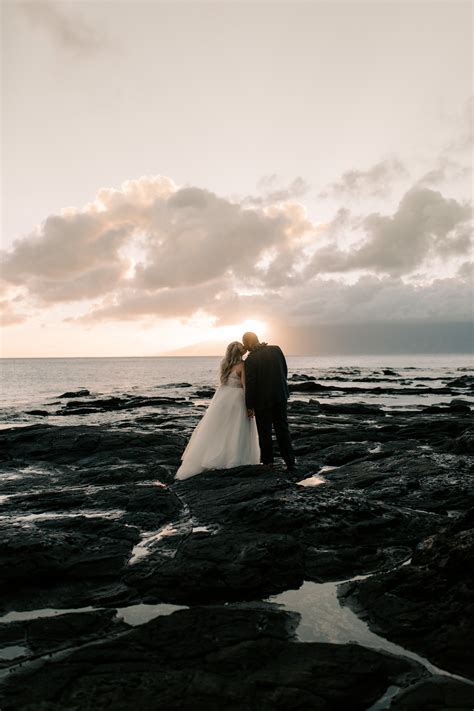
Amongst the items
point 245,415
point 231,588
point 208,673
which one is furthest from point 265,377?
point 208,673

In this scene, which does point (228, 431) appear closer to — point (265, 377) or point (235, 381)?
point (235, 381)

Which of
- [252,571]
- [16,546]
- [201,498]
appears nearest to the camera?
[252,571]

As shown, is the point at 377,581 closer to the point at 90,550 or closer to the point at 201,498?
the point at 90,550

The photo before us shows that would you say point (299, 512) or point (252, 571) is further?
point (299, 512)

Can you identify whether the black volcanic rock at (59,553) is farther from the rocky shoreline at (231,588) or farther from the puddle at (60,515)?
the puddle at (60,515)

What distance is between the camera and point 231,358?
11.4 m

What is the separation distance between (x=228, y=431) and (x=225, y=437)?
170mm

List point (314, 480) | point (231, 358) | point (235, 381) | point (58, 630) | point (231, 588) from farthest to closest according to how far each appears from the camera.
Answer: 1. point (235, 381)
2. point (231, 358)
3. point (314, 480)
4. point (231, 588)
5. point (58, 630)

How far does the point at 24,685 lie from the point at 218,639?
1.63 m

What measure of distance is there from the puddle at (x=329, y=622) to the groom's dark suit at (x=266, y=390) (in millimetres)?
5293

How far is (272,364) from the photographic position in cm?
1076

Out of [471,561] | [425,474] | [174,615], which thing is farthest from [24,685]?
[425,474]

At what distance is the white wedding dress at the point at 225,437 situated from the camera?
37.3ft

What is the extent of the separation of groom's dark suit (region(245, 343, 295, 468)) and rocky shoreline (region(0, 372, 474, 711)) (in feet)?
3.11
